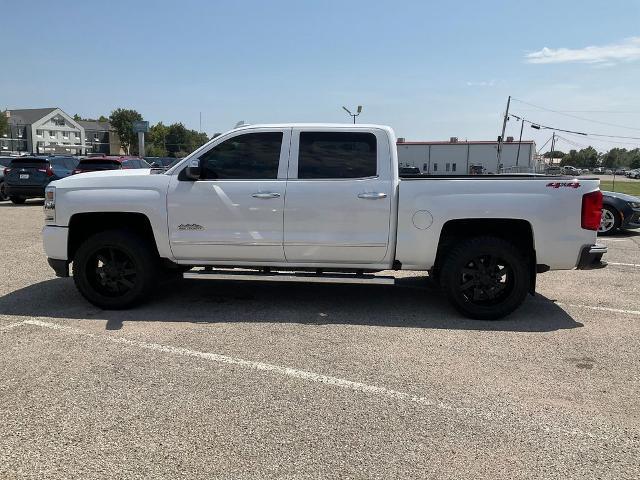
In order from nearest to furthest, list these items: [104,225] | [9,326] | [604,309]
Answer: [9,326] < [104,225] < [604,309]

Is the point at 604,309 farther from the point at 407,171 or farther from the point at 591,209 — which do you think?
the point at 407,171

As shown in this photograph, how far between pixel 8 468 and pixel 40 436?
1.08 feet

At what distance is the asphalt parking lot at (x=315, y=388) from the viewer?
3.01 metres

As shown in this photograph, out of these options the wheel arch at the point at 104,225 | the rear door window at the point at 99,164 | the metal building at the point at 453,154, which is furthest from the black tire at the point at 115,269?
the metal building at the point at 453,154

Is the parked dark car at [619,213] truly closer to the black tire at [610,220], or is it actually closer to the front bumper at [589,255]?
the black tire at [610,220]

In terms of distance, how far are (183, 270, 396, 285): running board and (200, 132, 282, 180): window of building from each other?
40.8 inches

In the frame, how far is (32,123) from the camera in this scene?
111 m

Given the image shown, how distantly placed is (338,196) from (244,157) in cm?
112

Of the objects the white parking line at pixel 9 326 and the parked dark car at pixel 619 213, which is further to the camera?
the parked dark car at pixel 619 213

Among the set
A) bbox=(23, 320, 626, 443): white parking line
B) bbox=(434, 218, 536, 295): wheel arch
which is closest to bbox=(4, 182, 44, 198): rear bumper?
bbox=(23, 320, 626, 443): white parking line

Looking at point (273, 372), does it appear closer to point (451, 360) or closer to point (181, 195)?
point (451, 360)

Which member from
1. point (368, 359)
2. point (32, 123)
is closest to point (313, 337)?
point (368, 359)

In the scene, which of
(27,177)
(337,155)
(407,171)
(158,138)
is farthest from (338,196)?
(158,138)

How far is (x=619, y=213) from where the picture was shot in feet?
38.9
